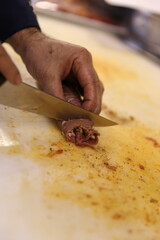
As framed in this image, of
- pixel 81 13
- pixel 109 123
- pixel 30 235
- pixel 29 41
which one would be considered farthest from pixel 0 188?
pixel 81 13

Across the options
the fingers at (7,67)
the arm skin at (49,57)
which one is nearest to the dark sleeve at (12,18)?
the arm skin at (49,57)

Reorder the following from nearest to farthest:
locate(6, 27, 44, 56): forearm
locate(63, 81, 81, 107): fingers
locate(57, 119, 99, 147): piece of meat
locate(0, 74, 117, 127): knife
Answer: locate(0, 74, 117, 127): knife → locate(57, 119, 99, 147): piece of meat → locate(63, 81, 81, 107): fingers → locate(6, 27, 44, 56): forearm

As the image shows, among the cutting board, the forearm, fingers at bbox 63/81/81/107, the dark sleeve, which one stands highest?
the dark sleeve

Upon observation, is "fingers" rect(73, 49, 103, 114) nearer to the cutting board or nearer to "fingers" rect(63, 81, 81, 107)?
"fingers" rect(63, 81, 81, 107)

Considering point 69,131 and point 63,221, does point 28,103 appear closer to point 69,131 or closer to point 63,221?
point 69,131

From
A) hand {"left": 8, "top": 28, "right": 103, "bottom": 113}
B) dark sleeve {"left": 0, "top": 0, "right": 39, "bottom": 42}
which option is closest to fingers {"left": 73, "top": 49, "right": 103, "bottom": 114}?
hand {"left": 8, "top": 28, "right": 103, "bottom": 113}

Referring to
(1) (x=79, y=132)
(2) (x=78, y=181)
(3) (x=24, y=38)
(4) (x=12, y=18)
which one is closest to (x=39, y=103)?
(1) (x=79, y=132)
